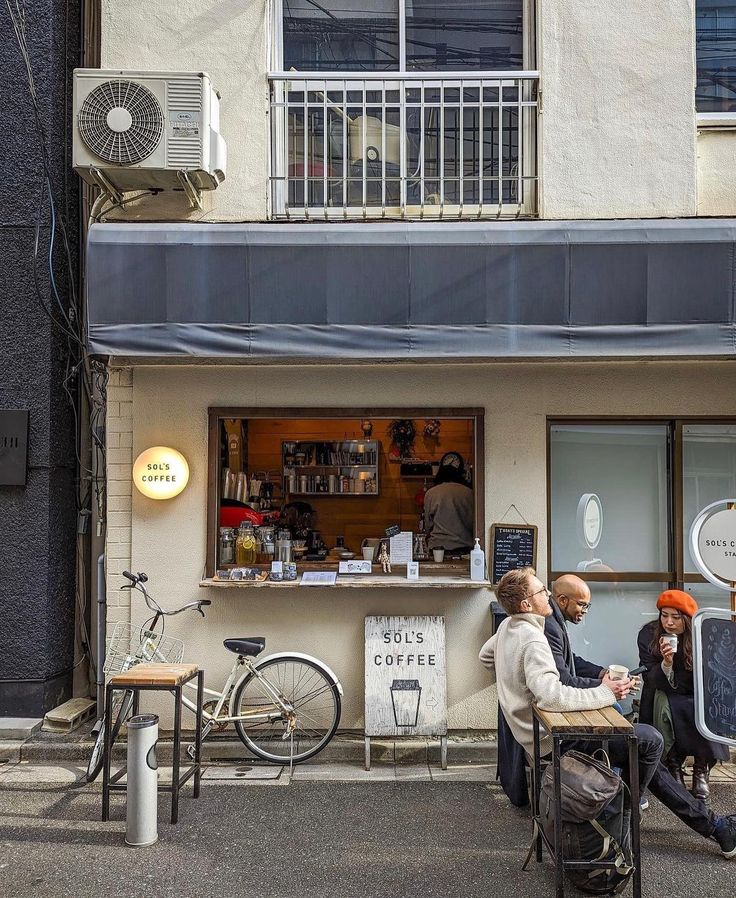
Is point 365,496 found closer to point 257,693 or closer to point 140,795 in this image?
point 257,693

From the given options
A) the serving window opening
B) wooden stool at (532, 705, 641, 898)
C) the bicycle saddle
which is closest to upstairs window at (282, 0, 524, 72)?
the serving window opening

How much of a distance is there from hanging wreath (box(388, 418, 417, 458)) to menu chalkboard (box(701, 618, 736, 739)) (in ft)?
16.7

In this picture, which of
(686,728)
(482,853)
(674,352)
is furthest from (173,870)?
(674,352)

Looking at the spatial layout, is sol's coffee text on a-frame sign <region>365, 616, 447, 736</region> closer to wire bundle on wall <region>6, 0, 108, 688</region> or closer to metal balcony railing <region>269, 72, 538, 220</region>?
wire bundle on wall <region>6, 0, 108, 688</region>

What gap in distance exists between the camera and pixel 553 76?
661cm

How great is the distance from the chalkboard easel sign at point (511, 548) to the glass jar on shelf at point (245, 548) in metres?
2.03

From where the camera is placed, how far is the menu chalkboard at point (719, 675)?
5.19 m

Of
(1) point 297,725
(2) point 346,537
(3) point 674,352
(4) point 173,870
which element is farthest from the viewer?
(2) point 346,537

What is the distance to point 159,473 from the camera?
21.7 ft

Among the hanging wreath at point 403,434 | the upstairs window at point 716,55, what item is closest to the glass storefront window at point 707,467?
the upstairs window at point 716,55

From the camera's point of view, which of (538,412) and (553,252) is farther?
(538,412)

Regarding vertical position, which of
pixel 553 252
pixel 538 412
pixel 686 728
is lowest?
pixel 686 728

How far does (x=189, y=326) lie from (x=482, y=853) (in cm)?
408

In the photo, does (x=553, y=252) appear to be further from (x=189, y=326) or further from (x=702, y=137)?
(x=189, y=326)
